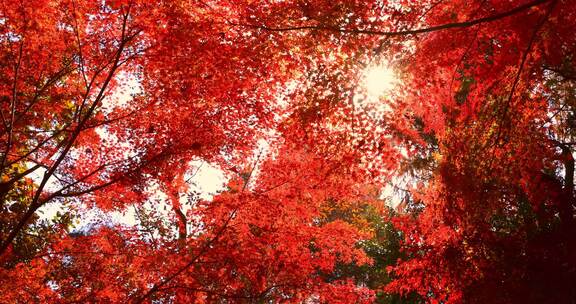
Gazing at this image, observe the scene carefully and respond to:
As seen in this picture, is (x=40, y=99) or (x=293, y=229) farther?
(x=293, y=229)

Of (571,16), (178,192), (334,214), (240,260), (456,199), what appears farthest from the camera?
(334,214)

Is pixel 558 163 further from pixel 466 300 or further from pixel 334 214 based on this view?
pixel 334 214

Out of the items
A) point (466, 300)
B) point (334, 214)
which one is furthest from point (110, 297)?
Answer: point (334, 214)

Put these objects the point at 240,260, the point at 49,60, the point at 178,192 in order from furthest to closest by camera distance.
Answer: the point at 178,192, the point at 240,260, the point at 49,60

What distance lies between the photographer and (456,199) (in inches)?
318

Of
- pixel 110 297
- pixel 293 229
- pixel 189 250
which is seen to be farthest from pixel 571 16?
pixel 110 297

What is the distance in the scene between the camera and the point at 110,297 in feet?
36.6

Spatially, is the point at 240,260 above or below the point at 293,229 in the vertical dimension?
below

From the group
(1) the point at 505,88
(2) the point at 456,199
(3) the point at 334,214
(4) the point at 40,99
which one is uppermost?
(3) the point at 334,214

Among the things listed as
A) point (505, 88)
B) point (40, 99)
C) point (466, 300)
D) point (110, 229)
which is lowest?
point (466, 300)

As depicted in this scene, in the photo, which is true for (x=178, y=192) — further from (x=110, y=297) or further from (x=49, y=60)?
(x=49, y=60)

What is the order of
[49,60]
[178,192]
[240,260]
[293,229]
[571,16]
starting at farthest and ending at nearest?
[178,192], [293,229], [240,260], [49,60], [571,16]

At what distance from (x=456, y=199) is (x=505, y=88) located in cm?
259

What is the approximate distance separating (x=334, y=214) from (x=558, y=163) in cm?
1493
